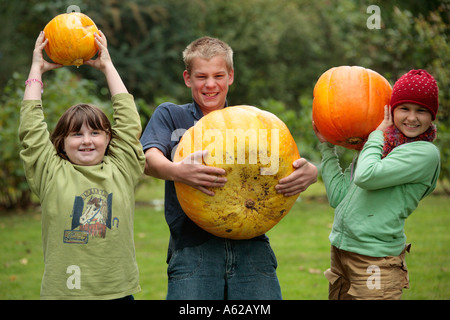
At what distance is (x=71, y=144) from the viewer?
3.08m

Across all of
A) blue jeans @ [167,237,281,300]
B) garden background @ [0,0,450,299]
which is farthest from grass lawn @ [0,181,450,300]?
blue jeans @ [167,237,281,300]

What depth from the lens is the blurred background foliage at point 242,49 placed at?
9.52m

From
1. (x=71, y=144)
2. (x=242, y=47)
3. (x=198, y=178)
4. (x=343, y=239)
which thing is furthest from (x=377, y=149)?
(x=242, y=47)

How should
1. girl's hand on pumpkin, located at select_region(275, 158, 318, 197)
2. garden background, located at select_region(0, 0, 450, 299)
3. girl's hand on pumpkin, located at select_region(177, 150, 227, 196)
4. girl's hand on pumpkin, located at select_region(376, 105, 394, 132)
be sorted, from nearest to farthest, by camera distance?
girl's hand on pumpkin, located at select_region(177, 150, 227, 196) → girl's hand on pumpkin, located at select_region(275, 158, 318, 197) → girl's hand on pumpkin, located at select_region(376, 105, 394, 132) → garden background, located at select_region(0, 0, 450, 299)

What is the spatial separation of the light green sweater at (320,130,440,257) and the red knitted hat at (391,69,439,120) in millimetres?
221

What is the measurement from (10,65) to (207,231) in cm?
1726

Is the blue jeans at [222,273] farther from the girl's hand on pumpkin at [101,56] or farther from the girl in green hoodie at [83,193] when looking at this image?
the girl's hand on pumpkin at [101,56]

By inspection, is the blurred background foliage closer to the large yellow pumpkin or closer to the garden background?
the garden background

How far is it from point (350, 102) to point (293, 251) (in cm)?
474

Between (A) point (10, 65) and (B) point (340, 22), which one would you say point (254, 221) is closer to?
(B) point (340, 22)

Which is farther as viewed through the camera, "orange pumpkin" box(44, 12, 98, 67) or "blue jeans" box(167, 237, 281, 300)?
"orange pumpkin" box(44, 12, 98, 67)

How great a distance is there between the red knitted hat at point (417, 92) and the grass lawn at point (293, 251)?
2.92 metres

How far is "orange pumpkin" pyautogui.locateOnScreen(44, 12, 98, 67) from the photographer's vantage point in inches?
126

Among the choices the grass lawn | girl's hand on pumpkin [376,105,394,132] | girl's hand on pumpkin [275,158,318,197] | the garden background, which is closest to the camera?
girl's hand on pumpkin [275,158,318,197]
